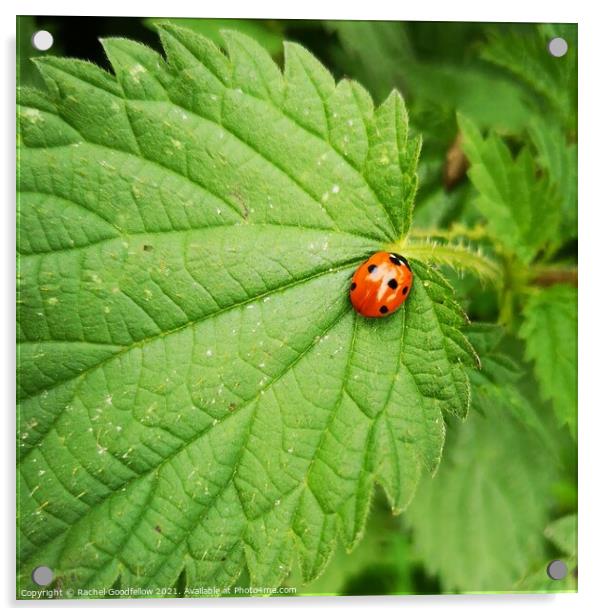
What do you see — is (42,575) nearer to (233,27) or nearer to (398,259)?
(398,259)

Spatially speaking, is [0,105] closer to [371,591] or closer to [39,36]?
[39,36]

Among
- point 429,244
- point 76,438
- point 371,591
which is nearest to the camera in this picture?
point 76,438

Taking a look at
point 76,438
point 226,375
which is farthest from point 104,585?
point 226,375

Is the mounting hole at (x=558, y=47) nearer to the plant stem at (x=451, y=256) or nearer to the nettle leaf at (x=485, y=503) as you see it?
the plant stem at (x=451, y=256)

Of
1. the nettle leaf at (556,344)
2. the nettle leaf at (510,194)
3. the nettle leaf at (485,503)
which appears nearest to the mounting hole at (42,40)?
the nettle leaf at (510,194)

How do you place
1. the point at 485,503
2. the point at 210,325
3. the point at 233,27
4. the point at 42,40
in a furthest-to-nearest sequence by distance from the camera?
the point at 485,503
the point at 233,27
the point at 42,40
the point at 210,325
